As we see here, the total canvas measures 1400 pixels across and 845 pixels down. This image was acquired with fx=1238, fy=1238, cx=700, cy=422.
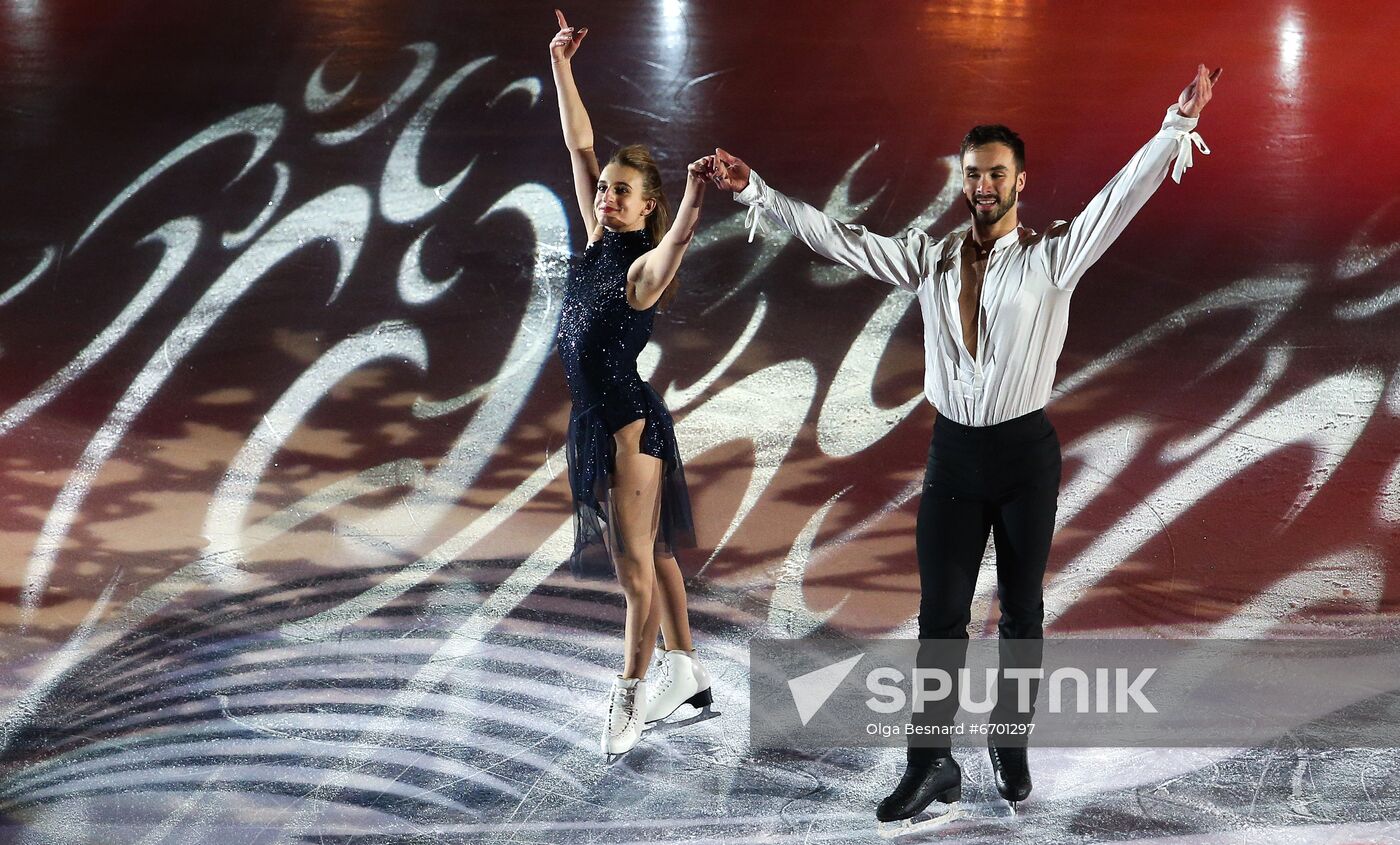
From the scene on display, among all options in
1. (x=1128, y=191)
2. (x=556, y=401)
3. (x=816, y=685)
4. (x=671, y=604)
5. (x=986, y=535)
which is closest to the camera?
(x=1128, y=191)

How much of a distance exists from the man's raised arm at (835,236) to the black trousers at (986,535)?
1.07 ft

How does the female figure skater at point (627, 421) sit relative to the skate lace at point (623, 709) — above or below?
above

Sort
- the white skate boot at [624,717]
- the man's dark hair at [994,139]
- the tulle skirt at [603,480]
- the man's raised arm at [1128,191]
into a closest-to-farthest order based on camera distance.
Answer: the man's raised arm at [1128,191], the man's dark hair at [994,139], the tulle skirt at [603,480], the white skate boot at [624,717]

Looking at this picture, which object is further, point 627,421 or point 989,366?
point 627,421

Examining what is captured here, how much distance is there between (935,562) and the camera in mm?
2529

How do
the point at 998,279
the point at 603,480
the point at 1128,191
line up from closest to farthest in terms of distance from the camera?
the point at 1128,191
the point at 998,279
the point at 603,480

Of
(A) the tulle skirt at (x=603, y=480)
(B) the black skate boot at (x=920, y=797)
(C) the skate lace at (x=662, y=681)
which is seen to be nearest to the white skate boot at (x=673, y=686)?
(C) the skate lace at (x=662, y=681)

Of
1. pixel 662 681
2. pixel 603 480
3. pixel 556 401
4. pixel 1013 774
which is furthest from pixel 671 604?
pixel 556 401

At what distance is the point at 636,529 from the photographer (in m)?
2.77

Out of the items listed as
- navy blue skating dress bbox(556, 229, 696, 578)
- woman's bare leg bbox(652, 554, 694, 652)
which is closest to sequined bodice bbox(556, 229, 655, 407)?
navy blue skating dress bbox(556, 229, 696, 578)

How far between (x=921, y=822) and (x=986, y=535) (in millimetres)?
617

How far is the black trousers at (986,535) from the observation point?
2.45 m

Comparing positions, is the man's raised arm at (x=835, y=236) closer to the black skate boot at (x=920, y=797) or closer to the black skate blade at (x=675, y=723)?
the black skate boot at (x=920, y=797)

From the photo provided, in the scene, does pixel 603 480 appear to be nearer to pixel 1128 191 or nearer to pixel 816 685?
pixel 816 685
